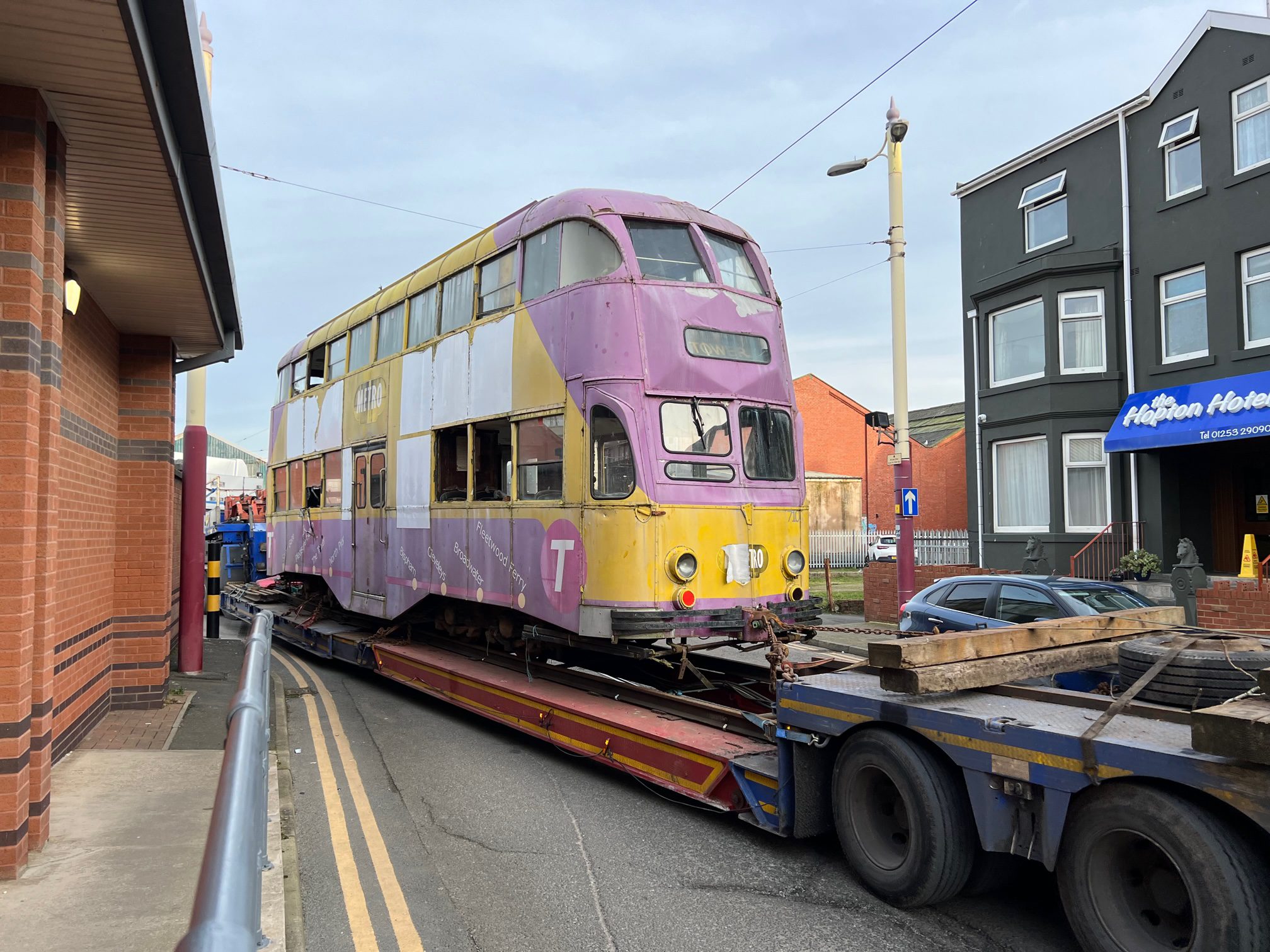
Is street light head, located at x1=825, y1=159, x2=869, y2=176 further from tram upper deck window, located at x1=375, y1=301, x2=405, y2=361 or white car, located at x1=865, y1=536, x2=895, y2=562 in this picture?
white car, located at x1=865, y1=536, x2=895, y2=562

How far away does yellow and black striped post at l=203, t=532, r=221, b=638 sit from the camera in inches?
578

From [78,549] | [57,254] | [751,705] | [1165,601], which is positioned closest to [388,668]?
[78,549]

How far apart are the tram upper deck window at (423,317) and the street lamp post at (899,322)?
→ 7571 millimetres

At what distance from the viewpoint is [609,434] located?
25.8ft

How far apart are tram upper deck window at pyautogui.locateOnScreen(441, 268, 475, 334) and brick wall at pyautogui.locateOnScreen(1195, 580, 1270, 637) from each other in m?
10.1

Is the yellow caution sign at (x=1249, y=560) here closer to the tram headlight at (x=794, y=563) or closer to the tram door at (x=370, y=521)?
the tram headlight at (x=794, y=563)

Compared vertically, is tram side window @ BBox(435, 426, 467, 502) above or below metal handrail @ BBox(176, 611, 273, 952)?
above

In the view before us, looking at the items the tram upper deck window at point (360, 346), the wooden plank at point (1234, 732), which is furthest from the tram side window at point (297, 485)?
the wooden plank at point (1234, 732)

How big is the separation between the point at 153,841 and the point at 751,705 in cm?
443

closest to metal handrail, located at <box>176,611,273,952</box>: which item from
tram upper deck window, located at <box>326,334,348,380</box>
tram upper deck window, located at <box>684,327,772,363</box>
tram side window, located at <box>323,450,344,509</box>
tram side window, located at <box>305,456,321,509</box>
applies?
tram upper deck window, located at <box>684,327,772,363</box>

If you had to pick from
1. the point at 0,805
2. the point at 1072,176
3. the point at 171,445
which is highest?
the point at 1072,176

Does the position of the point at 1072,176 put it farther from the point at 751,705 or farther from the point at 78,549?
the point at 78,549

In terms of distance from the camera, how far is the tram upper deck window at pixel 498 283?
30.7 ft

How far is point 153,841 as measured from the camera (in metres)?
5.41
